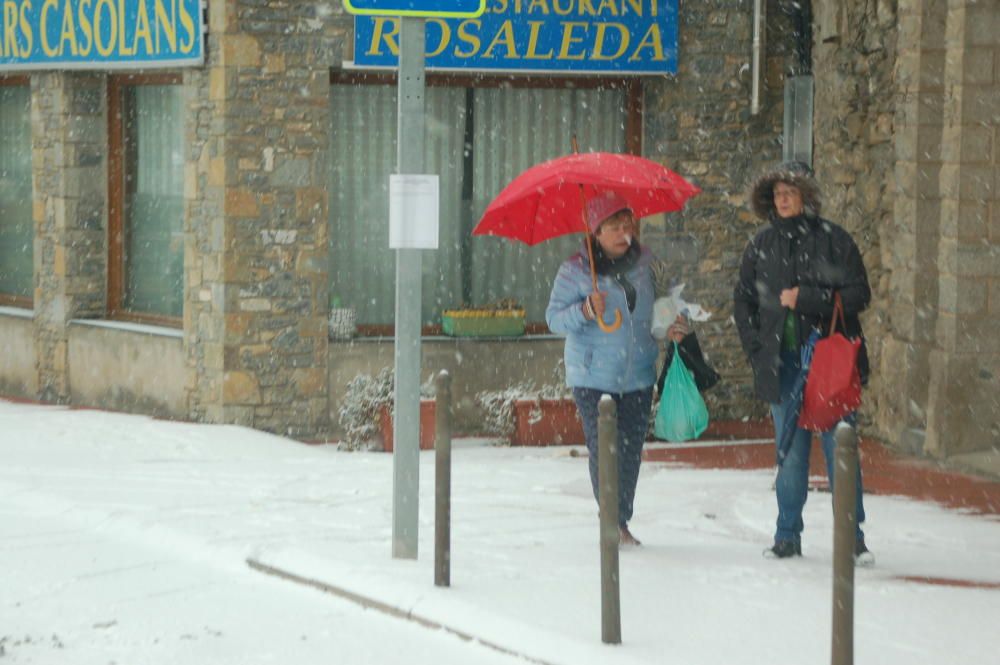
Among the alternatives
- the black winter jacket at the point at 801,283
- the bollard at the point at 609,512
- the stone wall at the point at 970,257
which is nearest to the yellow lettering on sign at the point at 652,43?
the stone wall at the point at 970,257

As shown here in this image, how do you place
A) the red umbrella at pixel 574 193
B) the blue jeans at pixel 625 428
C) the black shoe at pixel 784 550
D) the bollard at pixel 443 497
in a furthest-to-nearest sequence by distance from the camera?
1. the blue jeans at pixel 625 428
2. the black shoe at pixel 784 550
3. the red umbrella at pixel 574 193
4. the bollard at pixel 443 497

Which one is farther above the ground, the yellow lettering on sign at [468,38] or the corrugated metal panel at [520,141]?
the yellow lettering on sign at [468,38]

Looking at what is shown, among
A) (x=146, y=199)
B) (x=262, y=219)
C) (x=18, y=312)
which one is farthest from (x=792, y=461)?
(x=18, y=312)

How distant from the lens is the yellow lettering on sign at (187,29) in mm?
12750

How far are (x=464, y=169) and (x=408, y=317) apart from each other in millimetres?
6347

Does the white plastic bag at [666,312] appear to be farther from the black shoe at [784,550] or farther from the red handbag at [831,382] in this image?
the black shoe at [784,550]

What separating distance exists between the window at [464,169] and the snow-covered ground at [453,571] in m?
2.85

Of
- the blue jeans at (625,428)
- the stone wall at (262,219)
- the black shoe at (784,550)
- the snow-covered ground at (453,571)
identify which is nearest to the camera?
the snow-covered ground at (453,571)

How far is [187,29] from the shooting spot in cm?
1280

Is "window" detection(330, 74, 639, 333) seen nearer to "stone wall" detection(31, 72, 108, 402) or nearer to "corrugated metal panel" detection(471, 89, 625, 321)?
"corrugated metal panel" detection(471, 89, 625, 321)

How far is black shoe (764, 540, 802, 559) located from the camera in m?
7.77

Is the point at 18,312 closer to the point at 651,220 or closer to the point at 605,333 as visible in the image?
the point at 651,220

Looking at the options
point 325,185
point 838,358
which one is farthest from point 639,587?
point 325,185

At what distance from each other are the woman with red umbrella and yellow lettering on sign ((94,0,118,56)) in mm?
6960
